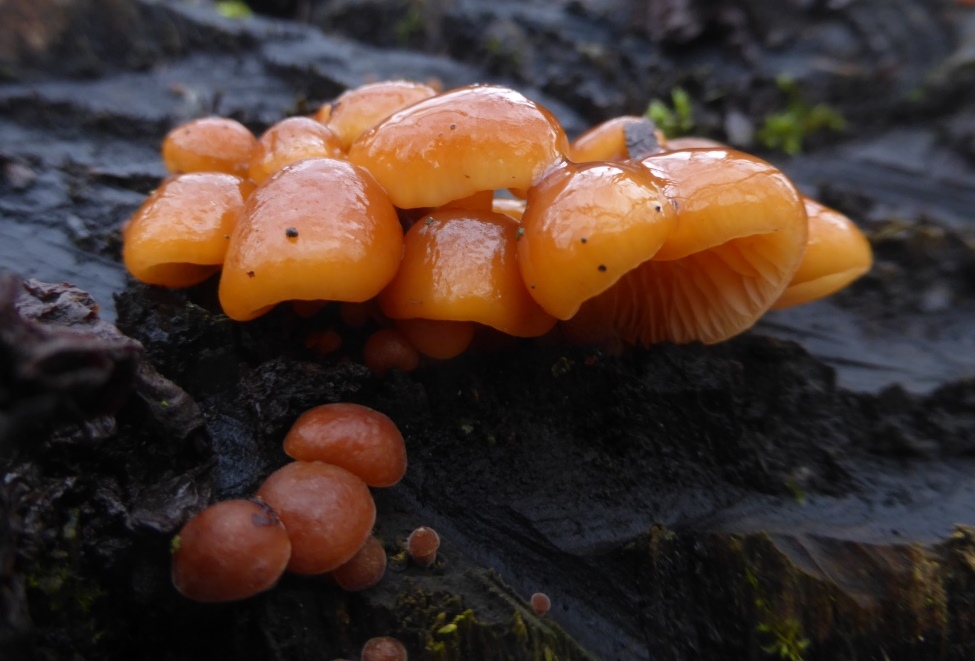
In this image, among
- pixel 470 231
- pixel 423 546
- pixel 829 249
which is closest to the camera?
pixel 423 546

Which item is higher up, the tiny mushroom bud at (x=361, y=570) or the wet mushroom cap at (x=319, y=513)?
the wet mushroom cap at (x=319, y=513)

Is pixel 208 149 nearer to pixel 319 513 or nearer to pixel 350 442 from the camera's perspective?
pixel 350 442

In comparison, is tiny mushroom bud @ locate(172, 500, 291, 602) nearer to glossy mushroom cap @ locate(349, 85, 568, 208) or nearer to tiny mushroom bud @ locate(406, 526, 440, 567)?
tiny mushroom bud @ locate(406, 526, 440, 567)

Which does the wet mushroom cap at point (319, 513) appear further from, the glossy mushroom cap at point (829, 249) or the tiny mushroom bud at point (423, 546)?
the glossy mushroom cap at point (829, 249)

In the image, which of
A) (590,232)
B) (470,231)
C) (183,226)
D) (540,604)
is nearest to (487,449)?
(540,604)

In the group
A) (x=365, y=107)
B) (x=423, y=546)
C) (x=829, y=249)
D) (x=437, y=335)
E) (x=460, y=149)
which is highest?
(x=460, y=149)

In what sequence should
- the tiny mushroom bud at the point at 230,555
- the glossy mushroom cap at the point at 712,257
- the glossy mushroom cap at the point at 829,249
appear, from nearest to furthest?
1. the tiny mushroom bud at the point at 230,555
2. the glossy mushroom cap at the point at 712,257
3. the glossy mushroom cap at the point at 829,249

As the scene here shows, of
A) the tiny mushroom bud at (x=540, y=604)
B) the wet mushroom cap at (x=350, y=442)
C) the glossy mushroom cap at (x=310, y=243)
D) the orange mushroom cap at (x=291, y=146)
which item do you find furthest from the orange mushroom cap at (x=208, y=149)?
the tiny mushroom bud at (x=540, y=604)

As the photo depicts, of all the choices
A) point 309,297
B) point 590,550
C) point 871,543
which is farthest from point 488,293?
point 871,543
